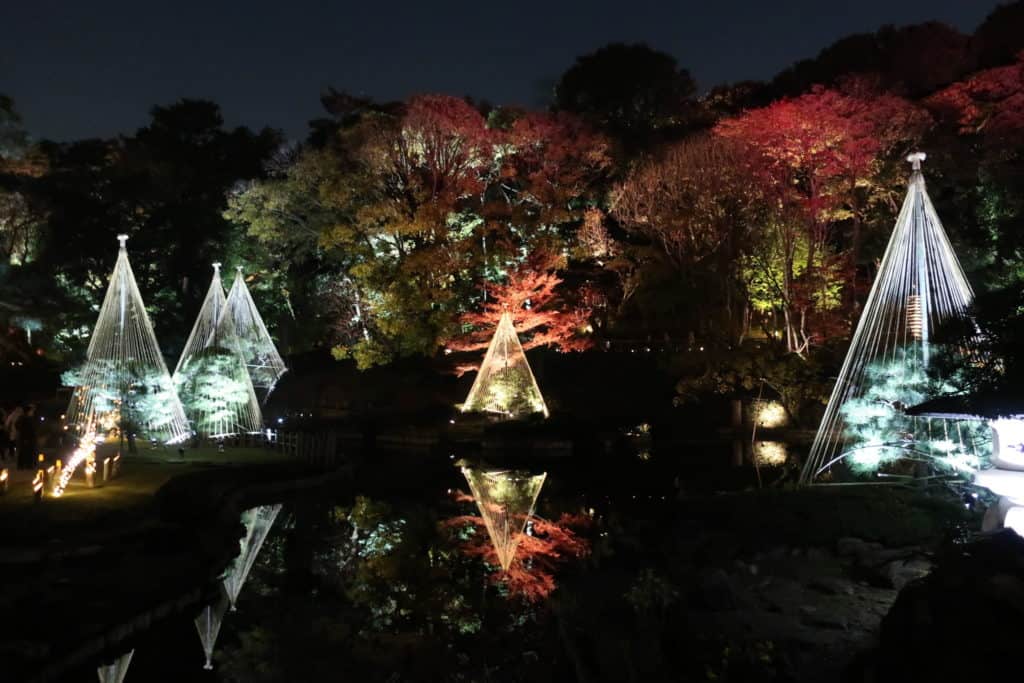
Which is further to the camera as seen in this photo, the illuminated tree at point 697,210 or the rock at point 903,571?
the illuminated tree at point 697,210

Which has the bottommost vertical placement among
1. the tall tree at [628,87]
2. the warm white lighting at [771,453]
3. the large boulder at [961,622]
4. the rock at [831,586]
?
the rock at [831,586]

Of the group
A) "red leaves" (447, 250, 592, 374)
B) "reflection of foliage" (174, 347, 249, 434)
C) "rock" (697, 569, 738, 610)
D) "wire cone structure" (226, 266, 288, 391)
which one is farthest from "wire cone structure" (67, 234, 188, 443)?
"rock" (697, 569, 738, 610)

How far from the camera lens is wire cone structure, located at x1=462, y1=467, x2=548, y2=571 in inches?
513

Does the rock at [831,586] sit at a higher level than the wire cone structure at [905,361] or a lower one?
lower

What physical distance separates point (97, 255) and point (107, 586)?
1049 inches

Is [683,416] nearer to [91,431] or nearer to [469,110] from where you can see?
[469,110]

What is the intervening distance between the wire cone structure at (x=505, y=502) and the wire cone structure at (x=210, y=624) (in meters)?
3.81

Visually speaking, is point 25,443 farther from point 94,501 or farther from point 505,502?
point 505,502

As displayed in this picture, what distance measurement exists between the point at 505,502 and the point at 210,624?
771cm

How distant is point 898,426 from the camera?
1346 centimetres

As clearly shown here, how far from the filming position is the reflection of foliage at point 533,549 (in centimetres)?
1072

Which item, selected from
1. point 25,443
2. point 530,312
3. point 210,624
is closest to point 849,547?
point 210,624

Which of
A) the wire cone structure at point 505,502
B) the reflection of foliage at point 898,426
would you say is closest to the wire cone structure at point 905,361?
the reflection of foliage at point 898,426

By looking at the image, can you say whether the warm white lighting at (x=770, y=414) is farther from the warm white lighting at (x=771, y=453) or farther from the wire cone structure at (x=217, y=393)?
the wire cone structure at (x=217, y=393)
